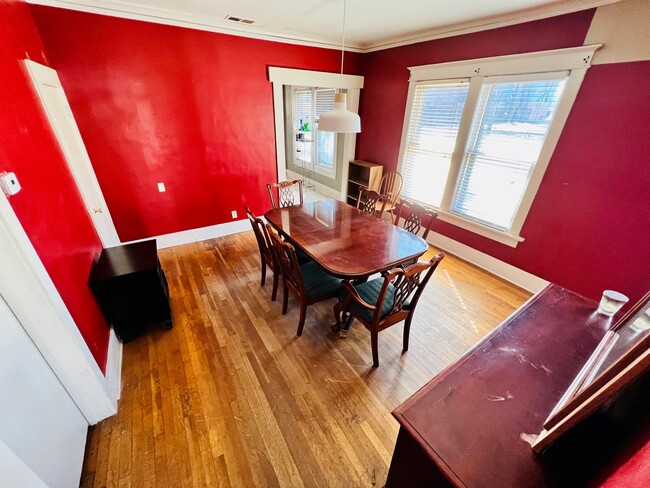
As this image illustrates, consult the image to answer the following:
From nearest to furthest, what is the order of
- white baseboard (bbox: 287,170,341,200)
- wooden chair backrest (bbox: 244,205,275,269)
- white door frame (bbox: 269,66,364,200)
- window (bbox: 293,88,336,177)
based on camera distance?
wooden chair backrest (bbox: 244,205,275,269), white door frame (bbox: 269,66,364,200), window (bbox: 293,88,336,177), white baseboard (bbox: 287,170,341,200)

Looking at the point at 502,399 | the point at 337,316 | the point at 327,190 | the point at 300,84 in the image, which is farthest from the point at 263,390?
the point at 327,190

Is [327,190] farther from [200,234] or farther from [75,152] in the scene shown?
[75,152]

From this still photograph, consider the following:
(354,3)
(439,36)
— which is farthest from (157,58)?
(439,36)

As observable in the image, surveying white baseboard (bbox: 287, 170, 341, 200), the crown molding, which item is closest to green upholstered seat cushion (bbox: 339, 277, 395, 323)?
the crown molding

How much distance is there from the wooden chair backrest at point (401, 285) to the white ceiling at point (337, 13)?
230cm

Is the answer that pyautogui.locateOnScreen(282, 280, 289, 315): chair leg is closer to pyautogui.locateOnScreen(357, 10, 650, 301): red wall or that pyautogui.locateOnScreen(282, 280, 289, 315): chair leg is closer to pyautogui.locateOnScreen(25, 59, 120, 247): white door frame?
pyautogui.locateOnScreen(25, 59, 120, 247): white door frame

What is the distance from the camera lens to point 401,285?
1.61 metres

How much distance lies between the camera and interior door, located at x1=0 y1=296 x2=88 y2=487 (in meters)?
0.96

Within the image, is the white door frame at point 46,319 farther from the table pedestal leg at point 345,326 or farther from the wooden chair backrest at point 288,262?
the table pedestal leg at point 345,326

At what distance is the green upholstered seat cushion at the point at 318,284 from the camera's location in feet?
6.60

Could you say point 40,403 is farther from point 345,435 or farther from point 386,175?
point 386,175

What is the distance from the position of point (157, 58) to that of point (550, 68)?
151 inches

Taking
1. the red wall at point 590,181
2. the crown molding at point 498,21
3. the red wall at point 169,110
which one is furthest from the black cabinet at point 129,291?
the crown molding at point 498,21

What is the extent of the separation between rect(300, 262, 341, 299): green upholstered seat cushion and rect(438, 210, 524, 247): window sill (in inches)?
82.2
